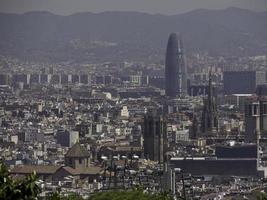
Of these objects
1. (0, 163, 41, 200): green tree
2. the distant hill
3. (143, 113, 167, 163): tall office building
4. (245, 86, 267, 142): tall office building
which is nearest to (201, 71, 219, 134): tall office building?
(245, 86, 267, 142): tall office building

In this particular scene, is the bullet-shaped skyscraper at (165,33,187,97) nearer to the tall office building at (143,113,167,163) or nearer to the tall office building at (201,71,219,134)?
the tall office building at (201,71,219,134)

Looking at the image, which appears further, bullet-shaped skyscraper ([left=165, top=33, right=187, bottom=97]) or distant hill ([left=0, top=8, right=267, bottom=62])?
distant hill ([left=0, top=8, right=267, bottom=62])

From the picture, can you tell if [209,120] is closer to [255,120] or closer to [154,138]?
[255,120]

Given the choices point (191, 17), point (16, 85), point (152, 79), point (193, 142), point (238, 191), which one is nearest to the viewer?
point (238, 191)

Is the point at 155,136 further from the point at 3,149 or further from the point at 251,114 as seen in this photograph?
the point at 251,114

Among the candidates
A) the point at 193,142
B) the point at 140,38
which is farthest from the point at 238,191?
the point at 140,38

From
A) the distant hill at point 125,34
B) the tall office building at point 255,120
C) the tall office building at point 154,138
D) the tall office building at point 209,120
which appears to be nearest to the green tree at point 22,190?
the tall office building at point 154,138
